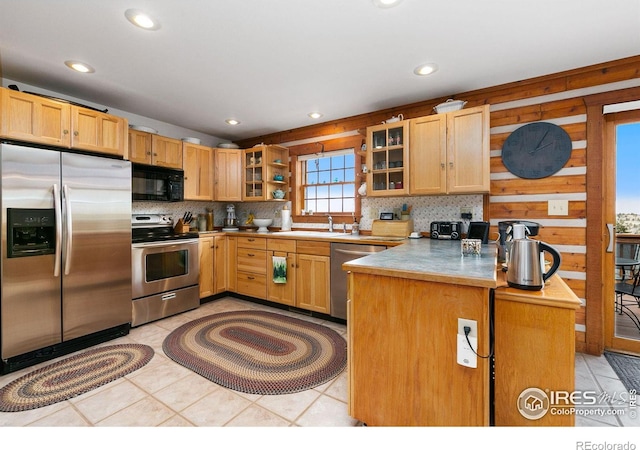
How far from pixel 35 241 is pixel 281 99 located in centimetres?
261

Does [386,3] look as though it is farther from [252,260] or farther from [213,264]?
[213,264]

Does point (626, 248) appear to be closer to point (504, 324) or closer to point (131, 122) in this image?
Answer: point (504, 324)

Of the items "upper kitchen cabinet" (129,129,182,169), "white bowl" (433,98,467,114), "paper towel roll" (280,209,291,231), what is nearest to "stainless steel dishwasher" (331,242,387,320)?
"paper towel roll" (280,209,291,231)

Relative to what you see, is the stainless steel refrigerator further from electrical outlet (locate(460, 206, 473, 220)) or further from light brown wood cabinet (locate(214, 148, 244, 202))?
electrical outlet (locate(460, 206, 473, 220))

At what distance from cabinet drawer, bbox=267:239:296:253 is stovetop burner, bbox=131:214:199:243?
0.95 metres

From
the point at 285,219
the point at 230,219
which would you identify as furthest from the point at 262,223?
the point at 230,219

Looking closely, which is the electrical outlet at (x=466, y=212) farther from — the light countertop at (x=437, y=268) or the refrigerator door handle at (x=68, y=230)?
the refrigerator door handle at (x=68, y=230)

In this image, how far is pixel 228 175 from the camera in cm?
437

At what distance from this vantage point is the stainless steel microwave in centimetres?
343

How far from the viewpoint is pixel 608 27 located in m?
1.99

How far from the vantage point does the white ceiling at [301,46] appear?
5.97 feet

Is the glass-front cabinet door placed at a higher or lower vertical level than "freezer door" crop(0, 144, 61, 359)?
higher

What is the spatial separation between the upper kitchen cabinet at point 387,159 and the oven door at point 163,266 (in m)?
2.36
